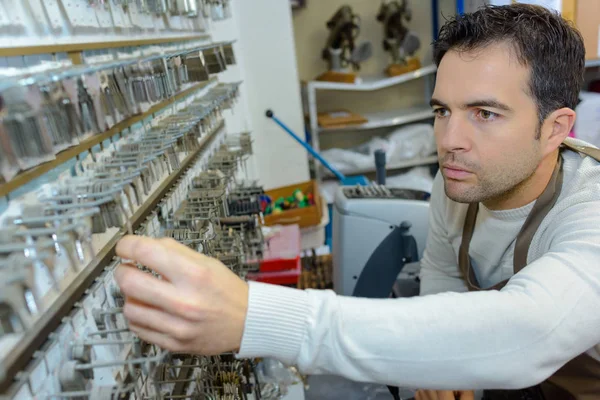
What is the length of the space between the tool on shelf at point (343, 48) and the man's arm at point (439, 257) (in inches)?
66.0

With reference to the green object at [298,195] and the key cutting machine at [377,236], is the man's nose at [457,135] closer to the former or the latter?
the key cutting machine at [377,236]

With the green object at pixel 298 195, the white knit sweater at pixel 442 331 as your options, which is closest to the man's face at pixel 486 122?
the white knit sweater at pixel 442 331

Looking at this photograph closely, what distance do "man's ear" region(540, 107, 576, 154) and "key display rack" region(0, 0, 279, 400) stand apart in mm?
712

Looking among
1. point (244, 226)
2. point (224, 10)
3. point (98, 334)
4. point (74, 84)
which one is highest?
point (224, 10)

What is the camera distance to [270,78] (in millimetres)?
2736

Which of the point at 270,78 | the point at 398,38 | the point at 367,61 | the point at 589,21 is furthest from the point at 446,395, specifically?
the point at 367,61

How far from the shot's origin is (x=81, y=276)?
2.32 ft

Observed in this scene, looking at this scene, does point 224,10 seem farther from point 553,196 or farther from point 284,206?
point 553,196

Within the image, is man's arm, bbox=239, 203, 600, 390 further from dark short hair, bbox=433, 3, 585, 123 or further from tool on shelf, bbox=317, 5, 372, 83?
tool on shelf, bbox=317, 5, 372, 83

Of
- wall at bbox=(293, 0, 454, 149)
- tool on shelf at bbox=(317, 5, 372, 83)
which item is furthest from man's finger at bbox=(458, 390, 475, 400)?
wall at bbox=(293, 0, 454, 149)

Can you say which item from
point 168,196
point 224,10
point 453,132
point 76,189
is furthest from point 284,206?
point 76,189

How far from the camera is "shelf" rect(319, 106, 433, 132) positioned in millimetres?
3010

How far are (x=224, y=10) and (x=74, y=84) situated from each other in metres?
1.44

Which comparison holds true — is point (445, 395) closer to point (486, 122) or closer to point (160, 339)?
point (486, 122)
